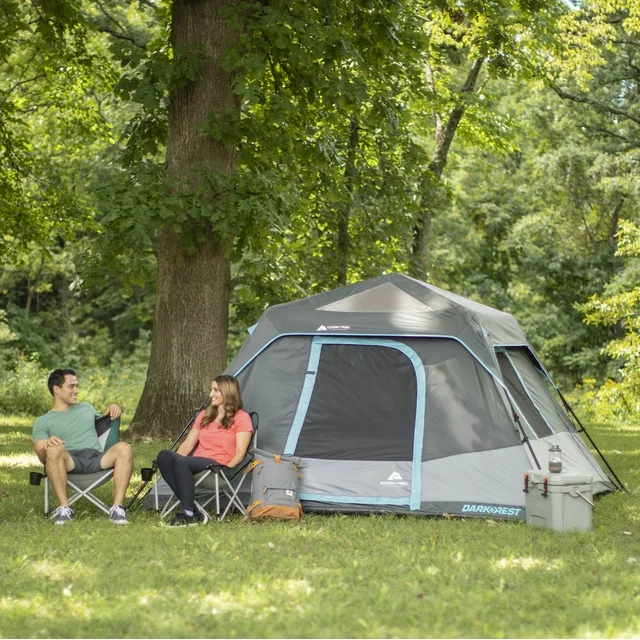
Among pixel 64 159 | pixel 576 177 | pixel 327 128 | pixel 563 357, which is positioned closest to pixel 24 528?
pixel 327 128

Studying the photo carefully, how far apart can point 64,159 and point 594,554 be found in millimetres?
Answer: 17113

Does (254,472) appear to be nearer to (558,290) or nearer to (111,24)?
(111,24)

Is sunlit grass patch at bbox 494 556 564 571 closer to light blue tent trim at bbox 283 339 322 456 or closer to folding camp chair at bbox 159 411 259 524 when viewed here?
folding camp chair at bbox 159 411 259 524

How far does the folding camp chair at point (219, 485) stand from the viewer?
677 centimetres

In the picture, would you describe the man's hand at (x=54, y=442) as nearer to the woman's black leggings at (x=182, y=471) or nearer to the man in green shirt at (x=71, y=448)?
the man in green shirt at (x=71, y=448)

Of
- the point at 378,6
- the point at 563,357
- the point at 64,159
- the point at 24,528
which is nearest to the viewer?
the point at 24,528

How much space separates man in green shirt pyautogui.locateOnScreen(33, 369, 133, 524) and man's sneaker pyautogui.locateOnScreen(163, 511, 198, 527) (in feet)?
1.03

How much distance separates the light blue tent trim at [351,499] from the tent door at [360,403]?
1.00 feet

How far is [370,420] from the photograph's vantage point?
741 centimetres

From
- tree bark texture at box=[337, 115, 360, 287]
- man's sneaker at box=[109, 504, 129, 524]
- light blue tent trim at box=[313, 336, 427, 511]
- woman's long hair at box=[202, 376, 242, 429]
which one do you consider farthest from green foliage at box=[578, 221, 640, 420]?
man's sneaker at box=[109, 504, 129, 524]

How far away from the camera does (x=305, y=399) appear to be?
297 inches

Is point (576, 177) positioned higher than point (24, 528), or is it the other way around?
point (576, 177)

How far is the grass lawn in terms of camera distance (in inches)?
167

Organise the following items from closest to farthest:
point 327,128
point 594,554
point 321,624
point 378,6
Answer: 1. point 321,624
2. point 594,554
3. point 378,6
4. point 327,128
